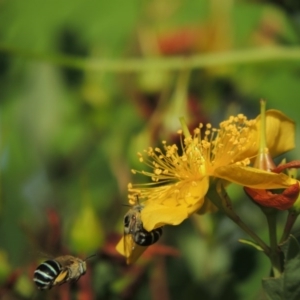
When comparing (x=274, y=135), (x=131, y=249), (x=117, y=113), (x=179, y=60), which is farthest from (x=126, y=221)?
(x=117, y=113)

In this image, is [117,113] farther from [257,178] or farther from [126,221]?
[257,178]

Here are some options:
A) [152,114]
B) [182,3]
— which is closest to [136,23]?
[182,3]

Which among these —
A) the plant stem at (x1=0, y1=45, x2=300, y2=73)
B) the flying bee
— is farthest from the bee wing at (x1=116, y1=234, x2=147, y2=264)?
the plant stem at (x1=0, y1=45, x2=300, y2=73)

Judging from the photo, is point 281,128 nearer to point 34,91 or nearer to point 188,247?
point 188,247

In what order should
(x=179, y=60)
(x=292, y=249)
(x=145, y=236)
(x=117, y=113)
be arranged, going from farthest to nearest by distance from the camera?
(x=117, y=113) → (x=179, y=60) → (x=145, y=236) → (x=292, y=249)

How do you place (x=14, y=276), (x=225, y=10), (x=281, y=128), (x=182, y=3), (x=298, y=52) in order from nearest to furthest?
(x=281, y=128)
(x=14, y=276)
(x=298, y=52)
(x=225, y=10)
(x=182, y=3)

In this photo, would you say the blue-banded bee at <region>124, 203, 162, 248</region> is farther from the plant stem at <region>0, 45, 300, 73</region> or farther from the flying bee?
the plant stem at <region>0, 45, 300, 73</region>
